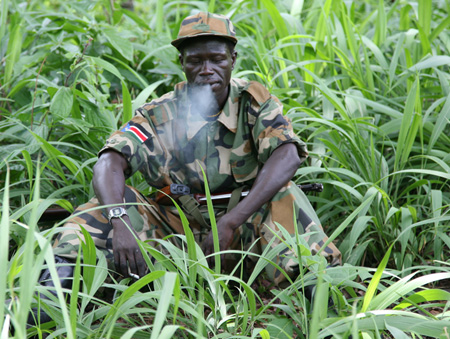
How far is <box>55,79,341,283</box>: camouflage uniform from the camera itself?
6.53 feet

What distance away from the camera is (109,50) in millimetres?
2953

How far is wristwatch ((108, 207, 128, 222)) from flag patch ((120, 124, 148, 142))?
31cm

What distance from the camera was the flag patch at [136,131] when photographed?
2086 mm

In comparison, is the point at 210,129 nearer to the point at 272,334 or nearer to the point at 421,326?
the point at 272,334

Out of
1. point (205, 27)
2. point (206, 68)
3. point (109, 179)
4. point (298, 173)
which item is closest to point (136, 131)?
point (109, 179)

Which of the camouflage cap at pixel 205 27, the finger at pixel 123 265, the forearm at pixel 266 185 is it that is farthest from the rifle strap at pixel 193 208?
the camouflage cap at pixel 205 27

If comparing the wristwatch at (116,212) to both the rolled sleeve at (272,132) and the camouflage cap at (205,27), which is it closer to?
the rolled sleeve at (272,132)

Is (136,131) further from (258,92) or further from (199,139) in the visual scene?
(258,92)

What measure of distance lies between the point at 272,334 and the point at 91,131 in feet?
4.20

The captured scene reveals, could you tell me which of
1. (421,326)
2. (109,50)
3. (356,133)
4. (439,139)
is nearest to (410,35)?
(439,139)

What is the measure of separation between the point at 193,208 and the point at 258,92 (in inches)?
19.1

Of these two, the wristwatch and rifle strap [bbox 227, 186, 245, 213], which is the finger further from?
rifle strap [bbox 227, 186, 245, 213]

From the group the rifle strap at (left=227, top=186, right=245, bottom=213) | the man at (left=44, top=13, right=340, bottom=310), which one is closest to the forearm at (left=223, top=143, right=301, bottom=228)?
the man at (left=44, top=13, right=340, bottom=310)

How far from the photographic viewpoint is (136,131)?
2.10 metres
